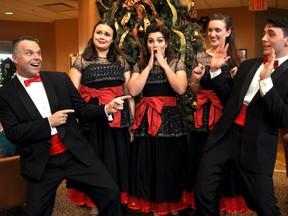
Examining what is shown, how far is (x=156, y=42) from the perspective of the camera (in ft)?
9.21

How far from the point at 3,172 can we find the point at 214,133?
1.71m

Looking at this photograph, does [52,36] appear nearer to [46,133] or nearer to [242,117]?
[46,133]

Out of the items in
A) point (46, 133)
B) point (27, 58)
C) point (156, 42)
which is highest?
point (156, 42)

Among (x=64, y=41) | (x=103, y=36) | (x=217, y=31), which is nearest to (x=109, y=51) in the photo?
(x=103, y=36)

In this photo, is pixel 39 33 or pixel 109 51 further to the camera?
pixel 39 33

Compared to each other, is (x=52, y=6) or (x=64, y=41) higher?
(x=52, y=6)

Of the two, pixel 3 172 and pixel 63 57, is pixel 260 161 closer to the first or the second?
pixel 3 172

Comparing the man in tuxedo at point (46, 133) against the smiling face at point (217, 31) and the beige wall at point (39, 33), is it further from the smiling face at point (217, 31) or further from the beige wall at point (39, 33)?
the beige wall at point (39, 33)

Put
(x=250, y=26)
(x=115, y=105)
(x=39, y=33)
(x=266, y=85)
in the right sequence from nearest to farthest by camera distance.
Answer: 1. (x=266, y=85)
2. (x=115, y=105)
3. (x=250, y=26)
4. (x=39, y=33)

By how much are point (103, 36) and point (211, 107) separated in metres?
1.05

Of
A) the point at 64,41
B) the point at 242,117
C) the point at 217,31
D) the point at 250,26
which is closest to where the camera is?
the point at 242,117

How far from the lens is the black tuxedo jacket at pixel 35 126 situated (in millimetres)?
2283

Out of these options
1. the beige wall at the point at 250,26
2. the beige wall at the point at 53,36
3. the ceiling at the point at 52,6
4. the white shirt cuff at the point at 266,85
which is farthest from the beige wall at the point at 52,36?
the white shirt cuff at the point at 266,85

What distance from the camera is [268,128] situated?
2.22 metres
